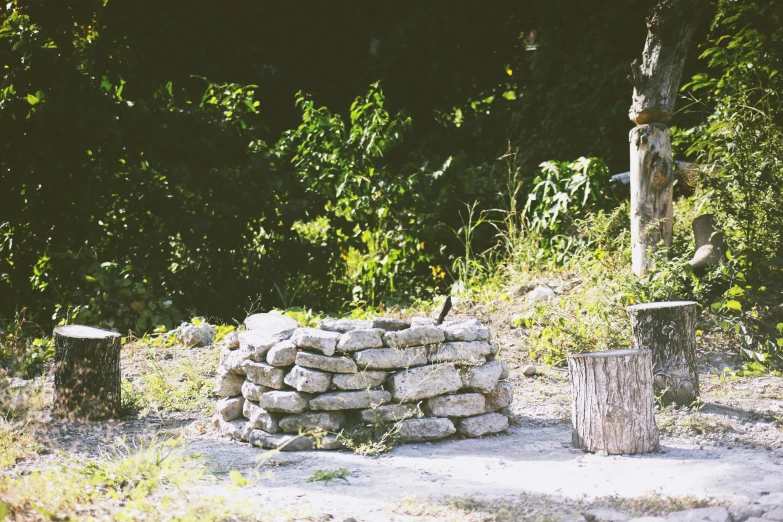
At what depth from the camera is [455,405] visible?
15.3ft

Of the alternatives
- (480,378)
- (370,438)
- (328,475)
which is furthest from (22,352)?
(480,378)

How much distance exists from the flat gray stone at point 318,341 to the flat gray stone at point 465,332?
73cm

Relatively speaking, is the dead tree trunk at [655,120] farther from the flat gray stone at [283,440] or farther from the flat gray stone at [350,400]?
the flat gray stone at [283,440]

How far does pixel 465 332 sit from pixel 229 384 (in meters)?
1.62

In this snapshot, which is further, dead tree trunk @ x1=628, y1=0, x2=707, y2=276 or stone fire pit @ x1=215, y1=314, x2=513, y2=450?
dead tree trunk @ x1=628, y1=0, x2=707, y2=276

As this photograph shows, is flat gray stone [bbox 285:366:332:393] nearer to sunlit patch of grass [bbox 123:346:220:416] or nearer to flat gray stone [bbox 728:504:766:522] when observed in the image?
sunlit patch of grass [bbox 123:346:220:416]

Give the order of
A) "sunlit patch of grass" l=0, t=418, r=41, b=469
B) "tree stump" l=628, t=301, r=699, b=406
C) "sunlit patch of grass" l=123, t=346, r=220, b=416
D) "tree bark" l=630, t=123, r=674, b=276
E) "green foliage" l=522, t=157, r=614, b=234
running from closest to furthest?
"sunlit patch of grass" l=0, t=418, r=41, b=469 < "tree stump" l=628, t=301, r=699, b=406 < "sunlit patch of grass" l=123, t=346, r=220, b=416 < "tree bark" l=630, t=123, r=674, b=276 < "green foliage" l=522, t=157, r=614, b=234

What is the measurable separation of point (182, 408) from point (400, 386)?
6.08 feet

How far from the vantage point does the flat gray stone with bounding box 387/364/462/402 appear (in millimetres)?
4555

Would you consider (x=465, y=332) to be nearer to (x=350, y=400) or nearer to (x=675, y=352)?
(x=350, y=400)

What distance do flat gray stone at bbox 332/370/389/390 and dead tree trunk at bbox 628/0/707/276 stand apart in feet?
10.3

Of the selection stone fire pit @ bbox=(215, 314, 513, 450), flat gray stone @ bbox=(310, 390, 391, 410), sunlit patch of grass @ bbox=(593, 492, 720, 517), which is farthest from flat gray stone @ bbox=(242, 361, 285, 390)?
sunlit patch of grass @ bbox=(593, 492, 720, 517)

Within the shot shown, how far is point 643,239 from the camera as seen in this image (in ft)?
21.6

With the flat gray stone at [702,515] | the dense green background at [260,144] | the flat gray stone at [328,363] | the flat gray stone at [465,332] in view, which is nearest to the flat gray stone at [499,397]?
the flat gray stone at [465,332]
